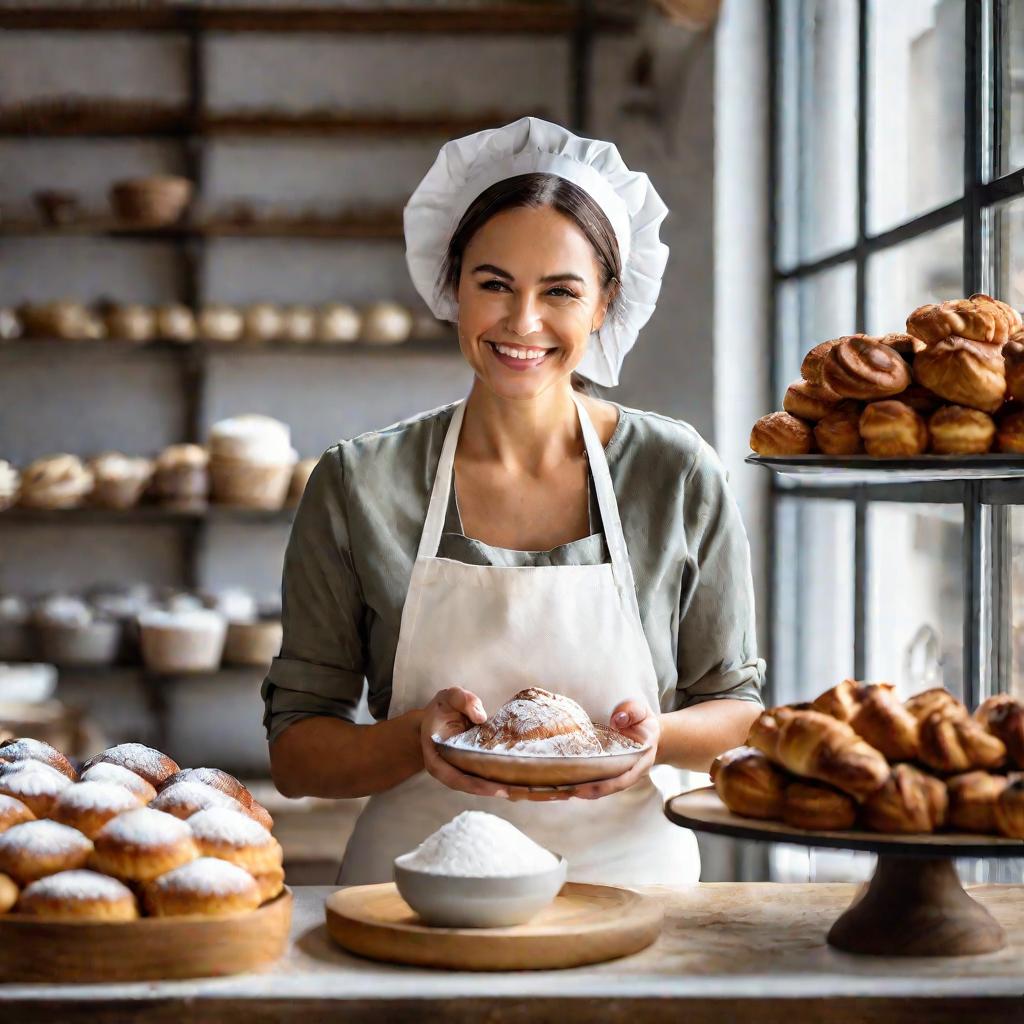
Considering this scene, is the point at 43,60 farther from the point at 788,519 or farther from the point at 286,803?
the point at 788,519

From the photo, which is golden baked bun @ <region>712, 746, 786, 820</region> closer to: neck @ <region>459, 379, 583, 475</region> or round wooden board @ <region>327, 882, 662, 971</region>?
round wooden board @ <region>327, 882, 662, 971</region>

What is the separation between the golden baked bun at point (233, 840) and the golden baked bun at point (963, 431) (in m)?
0.73

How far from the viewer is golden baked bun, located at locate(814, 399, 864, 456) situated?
4.74 ft

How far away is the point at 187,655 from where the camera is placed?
13.1ft

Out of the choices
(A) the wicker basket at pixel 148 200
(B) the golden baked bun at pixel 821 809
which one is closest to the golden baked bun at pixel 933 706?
(B) the golden baked bun at pixel 821 809

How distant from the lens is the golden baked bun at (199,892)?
1.20 meters

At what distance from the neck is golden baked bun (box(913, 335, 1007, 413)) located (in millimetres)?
678

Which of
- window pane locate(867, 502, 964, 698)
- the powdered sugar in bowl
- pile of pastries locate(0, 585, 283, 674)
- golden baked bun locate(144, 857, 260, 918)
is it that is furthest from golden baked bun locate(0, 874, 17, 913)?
pile of pastries locate(0, 585, 283, 674)

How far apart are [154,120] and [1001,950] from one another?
12.2 ft

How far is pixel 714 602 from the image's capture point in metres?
1.94

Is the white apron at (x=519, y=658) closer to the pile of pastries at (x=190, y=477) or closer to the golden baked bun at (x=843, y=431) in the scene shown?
the golden baked bun at (x=843, y=431)

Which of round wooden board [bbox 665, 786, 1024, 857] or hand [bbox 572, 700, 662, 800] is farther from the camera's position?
hand [bbox 572, 700, 662, 800]

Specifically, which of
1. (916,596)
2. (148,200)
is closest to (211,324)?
(148,200)

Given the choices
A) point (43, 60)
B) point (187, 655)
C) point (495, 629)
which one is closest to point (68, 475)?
point (187, 655)
